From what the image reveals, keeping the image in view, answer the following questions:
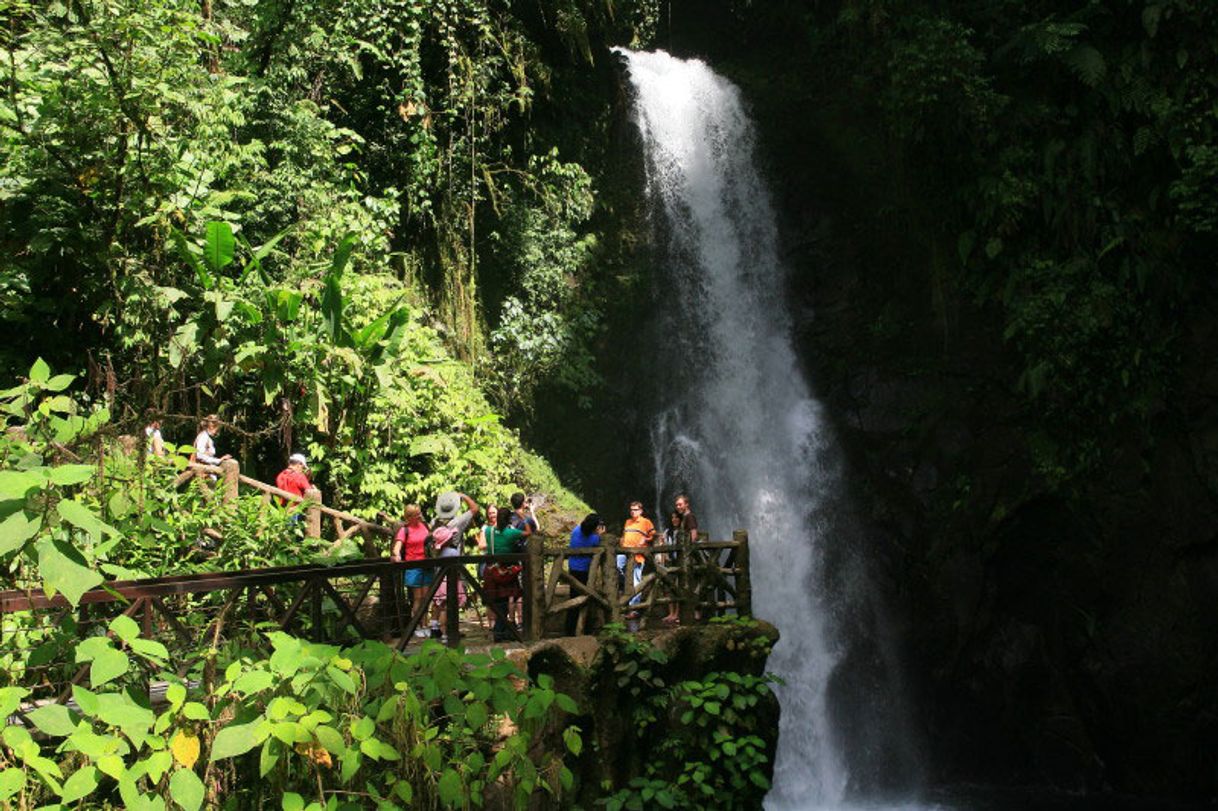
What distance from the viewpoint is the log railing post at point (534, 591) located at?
358 inches

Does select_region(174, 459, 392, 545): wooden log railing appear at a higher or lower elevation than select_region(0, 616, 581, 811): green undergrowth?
higher

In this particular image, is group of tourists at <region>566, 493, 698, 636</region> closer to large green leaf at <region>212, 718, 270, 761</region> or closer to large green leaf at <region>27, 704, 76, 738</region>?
large green leaf at <region>212, 718, 270, 761</region>

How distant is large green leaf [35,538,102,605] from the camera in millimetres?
3828

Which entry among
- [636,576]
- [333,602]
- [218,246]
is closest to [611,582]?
[636,576]

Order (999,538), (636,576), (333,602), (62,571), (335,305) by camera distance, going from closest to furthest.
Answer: (62,571)
(333,602)
(636,576)
(335,305)
(999,538)

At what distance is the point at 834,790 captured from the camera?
47.3ft

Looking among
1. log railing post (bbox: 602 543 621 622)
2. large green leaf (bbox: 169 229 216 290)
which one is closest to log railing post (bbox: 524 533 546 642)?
log railing post (bbox: 602 543 621 622)

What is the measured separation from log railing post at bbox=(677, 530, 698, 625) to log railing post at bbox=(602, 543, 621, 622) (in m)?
0.78

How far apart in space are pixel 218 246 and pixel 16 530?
28.2ft

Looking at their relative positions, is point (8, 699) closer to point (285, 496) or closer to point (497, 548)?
point (497, 548)

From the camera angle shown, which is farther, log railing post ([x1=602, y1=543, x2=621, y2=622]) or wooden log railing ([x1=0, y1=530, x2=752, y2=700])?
log railing post ([x1=602, y1=543, x2=621, y2=622])

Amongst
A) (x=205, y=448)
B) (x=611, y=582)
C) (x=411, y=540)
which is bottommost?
(x=611, y=582)

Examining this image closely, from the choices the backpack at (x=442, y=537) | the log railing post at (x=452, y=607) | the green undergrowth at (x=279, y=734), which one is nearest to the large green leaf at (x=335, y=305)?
the backpack at (x=442, y=537)

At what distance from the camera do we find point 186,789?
4344mm
